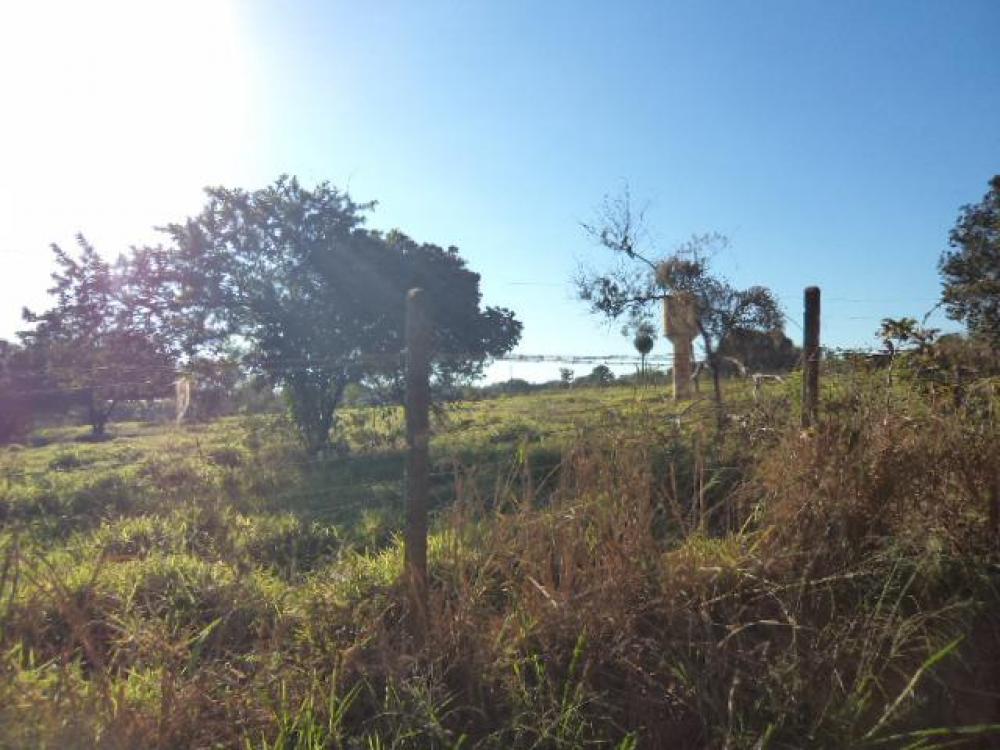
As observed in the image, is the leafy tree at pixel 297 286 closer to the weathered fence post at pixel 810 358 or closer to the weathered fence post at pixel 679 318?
the weathered fence post at pixel 679 318

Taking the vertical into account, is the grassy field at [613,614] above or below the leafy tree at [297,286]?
below

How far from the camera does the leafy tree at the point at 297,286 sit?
15109mm

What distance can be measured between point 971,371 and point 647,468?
116 inches

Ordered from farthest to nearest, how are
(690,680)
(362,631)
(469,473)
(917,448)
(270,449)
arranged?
1. (270,449)
2. (917,448)
3. (469,473)
4. (362,631)
5. (690,680)

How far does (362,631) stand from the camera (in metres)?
3.16

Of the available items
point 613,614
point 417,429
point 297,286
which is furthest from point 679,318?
point 613,614

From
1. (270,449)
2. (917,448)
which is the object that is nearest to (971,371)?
(917,448)

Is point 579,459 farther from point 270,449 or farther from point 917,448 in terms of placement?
point 270,449

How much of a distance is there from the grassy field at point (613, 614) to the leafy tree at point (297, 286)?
10328 millimetres

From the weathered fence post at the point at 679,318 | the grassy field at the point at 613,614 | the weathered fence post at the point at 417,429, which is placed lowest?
the grassy field at the point at 613,614

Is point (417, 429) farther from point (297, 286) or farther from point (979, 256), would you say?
point (979, 256)

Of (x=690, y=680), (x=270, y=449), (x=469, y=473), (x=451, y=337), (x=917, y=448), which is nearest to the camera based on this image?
(x=690, y=680)

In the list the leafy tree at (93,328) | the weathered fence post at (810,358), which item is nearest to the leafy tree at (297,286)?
the leafy tree at (93,328)

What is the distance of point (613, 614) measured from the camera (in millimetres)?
3182
